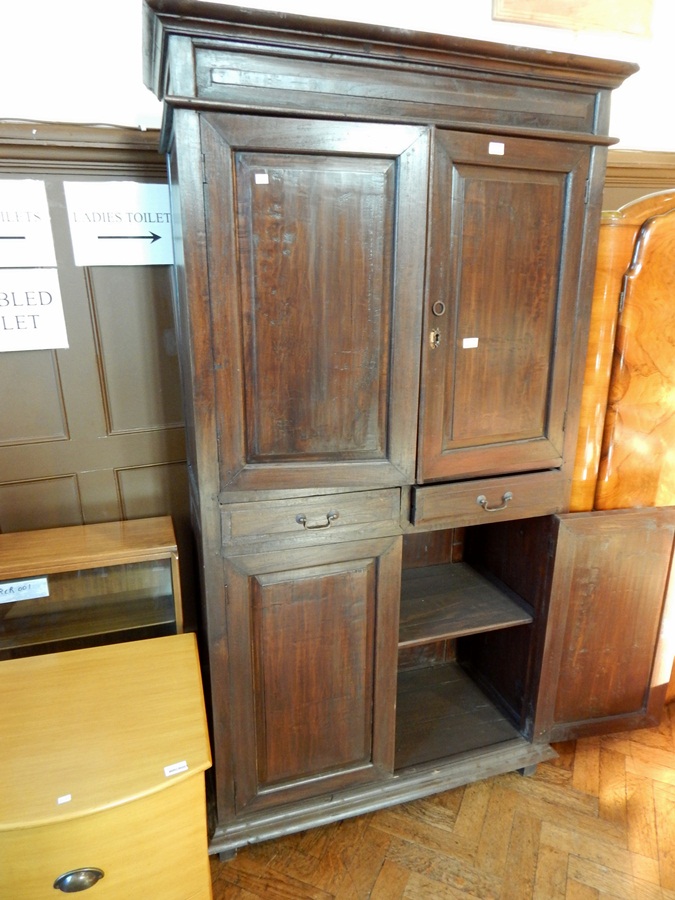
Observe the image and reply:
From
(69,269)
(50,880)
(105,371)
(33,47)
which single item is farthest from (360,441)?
(33,47)

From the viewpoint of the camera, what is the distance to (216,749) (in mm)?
1444

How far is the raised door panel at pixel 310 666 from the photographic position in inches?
54.9

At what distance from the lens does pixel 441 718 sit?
1.93 metres

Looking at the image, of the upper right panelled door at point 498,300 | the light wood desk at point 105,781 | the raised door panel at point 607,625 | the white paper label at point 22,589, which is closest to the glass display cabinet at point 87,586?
the white paper label at point 22,589

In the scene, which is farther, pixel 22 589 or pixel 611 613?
pixel 611 613

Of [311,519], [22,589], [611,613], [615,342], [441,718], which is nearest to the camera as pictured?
[311,519]

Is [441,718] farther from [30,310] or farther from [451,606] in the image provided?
[30,310]

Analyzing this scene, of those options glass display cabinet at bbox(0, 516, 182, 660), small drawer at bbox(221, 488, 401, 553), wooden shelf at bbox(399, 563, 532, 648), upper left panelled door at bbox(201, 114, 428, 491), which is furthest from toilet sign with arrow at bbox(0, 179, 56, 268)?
wooden shelf at bbox(399, 563, 532, 648)

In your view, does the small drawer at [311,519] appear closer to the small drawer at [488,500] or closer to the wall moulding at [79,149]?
the small drawer at [488,500]

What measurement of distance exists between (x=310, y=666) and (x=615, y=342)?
1230 mm

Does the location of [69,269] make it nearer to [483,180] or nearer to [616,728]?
[483,180]

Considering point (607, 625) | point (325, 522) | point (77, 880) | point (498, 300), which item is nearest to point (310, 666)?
point (325, 522)

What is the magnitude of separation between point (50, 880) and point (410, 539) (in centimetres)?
134

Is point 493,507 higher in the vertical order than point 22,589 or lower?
higher
